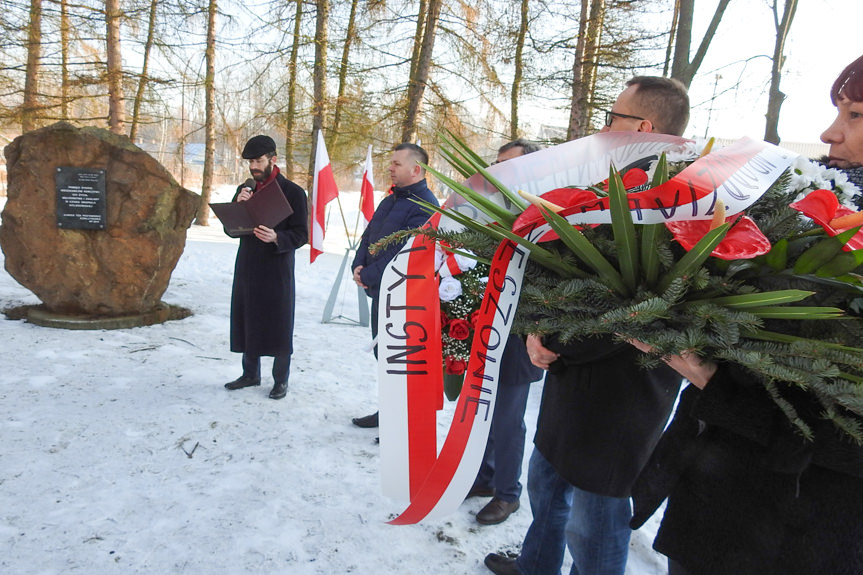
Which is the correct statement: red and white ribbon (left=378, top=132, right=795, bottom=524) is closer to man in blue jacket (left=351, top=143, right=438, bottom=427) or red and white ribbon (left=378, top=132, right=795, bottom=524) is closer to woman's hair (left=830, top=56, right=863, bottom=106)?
woman's hair (left=830, top=56, right=863, bottom=106)

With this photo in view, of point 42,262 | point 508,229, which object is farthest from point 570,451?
point 42,262

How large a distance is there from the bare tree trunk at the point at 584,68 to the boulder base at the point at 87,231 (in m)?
5.60

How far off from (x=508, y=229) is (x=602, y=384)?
62 centimetres

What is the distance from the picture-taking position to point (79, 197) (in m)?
5.11

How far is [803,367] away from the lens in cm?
84

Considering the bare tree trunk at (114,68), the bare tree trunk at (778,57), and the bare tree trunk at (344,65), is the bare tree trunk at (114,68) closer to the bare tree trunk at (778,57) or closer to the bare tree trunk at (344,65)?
the bare tree trunk at (344,65)

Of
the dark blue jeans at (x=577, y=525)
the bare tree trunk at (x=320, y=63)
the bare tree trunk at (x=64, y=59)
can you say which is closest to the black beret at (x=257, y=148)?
the dark blue jeans at (x=577, y=525)

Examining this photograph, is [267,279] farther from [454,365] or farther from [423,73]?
[423,73]

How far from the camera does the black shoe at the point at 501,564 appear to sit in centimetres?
215

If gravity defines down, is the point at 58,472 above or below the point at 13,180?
below

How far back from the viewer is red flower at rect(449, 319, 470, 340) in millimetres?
2105

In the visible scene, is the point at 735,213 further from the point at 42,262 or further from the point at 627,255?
the point at 42,262

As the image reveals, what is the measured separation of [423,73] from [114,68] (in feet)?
19.0

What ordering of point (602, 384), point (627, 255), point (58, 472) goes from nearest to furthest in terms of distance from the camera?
point (627, 255), point (602, 384), point (58, 472)
